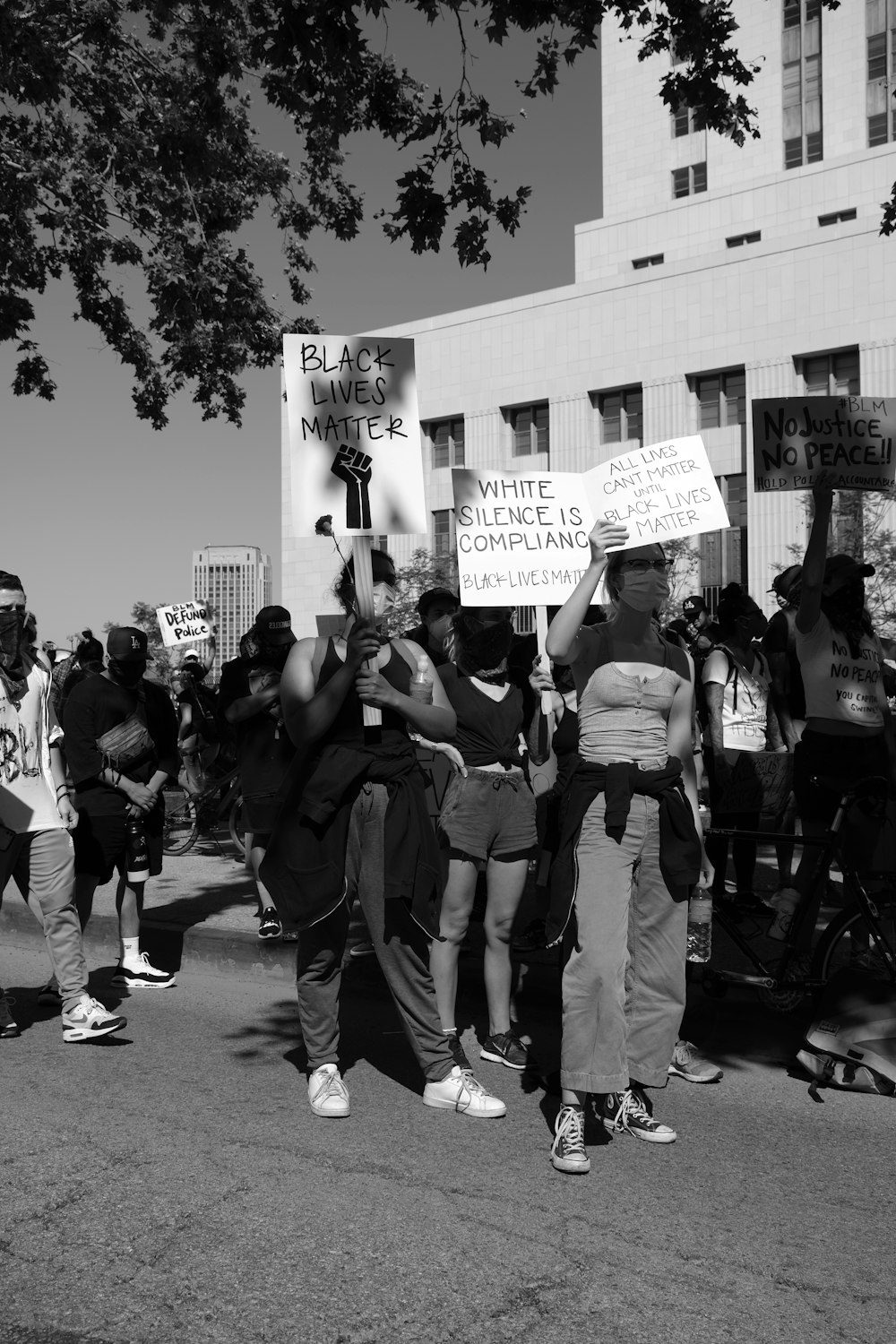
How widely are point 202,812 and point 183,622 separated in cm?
492

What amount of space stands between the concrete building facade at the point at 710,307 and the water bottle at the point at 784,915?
127 ft

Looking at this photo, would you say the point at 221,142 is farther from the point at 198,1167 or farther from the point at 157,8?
the point at 198,1167

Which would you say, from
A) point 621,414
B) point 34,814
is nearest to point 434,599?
point 34,814

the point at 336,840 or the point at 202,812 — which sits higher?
the point at 336,840

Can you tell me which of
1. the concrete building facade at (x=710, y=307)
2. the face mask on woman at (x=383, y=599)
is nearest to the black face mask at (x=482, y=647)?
the face mask on woman at (x=383, y=599)

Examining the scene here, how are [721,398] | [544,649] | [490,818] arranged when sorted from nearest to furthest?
[490,818] < [544,649] < [721,398]

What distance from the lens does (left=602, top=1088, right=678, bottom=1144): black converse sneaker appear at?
450 centimetres

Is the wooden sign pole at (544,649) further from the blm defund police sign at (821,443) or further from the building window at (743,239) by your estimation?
→ the building window at (743,239)

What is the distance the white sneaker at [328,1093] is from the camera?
4.74 m

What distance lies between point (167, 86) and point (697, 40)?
727 centimetres

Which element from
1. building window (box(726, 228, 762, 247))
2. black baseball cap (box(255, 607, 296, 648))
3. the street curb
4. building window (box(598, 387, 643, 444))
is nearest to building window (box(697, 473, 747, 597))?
building window (box(598, 387, 643, 444))

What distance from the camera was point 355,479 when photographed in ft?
16.8

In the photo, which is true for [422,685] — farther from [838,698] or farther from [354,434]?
[838,698]

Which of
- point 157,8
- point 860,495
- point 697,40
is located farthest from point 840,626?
point 860,495
